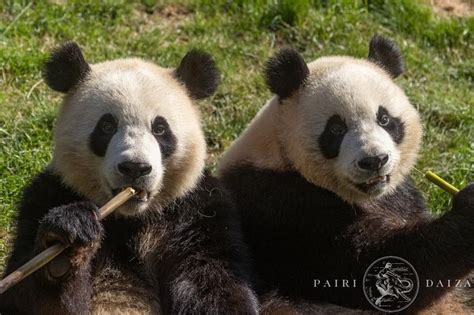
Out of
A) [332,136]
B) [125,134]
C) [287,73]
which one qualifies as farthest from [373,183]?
[125,134]

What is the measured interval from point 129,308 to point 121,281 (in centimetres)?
21

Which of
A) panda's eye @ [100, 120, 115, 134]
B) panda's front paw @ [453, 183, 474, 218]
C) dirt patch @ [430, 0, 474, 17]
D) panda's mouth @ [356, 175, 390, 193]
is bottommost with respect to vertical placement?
dirt patch @ [430, 0, 474, 17]

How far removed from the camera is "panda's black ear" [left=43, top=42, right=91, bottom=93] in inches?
297

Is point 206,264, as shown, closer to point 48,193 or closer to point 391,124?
point 48,193

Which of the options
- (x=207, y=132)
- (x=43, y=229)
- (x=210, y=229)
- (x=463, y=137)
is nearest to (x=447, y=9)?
(x=463, y=137)

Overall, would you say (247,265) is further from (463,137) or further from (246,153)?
(463,137)

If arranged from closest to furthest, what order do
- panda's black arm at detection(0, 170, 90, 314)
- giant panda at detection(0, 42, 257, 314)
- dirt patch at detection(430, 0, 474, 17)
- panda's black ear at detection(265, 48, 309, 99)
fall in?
panda's black arm at detection(0, 170, 90, 314) → giant panda at detection(0, 42, 257, 314) → panda's black ear at detection(265, 48, 309, 99) → dirt patch at detection(430, 0, 474, 17)

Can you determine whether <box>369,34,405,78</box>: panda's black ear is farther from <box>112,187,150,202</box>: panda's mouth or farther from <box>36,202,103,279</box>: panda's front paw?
<box>36,202,103,279</box>: panda's front paw

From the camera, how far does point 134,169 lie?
6.82m

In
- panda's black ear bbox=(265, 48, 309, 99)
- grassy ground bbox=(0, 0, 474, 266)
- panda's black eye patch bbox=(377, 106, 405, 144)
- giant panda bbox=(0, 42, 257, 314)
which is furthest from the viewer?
grassy ground bbox=(0, 0, 474, 266)

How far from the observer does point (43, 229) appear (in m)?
6.34

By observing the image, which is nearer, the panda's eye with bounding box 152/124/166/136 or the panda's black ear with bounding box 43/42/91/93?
the panda's eye with bounding box 152/124/166/136

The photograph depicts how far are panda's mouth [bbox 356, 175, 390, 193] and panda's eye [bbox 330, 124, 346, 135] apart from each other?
1.47 feet

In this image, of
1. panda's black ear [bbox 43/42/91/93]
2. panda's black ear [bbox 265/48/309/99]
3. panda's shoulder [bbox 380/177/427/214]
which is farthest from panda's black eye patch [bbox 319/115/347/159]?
panda's black ear [bbox 43/42/91/93]
